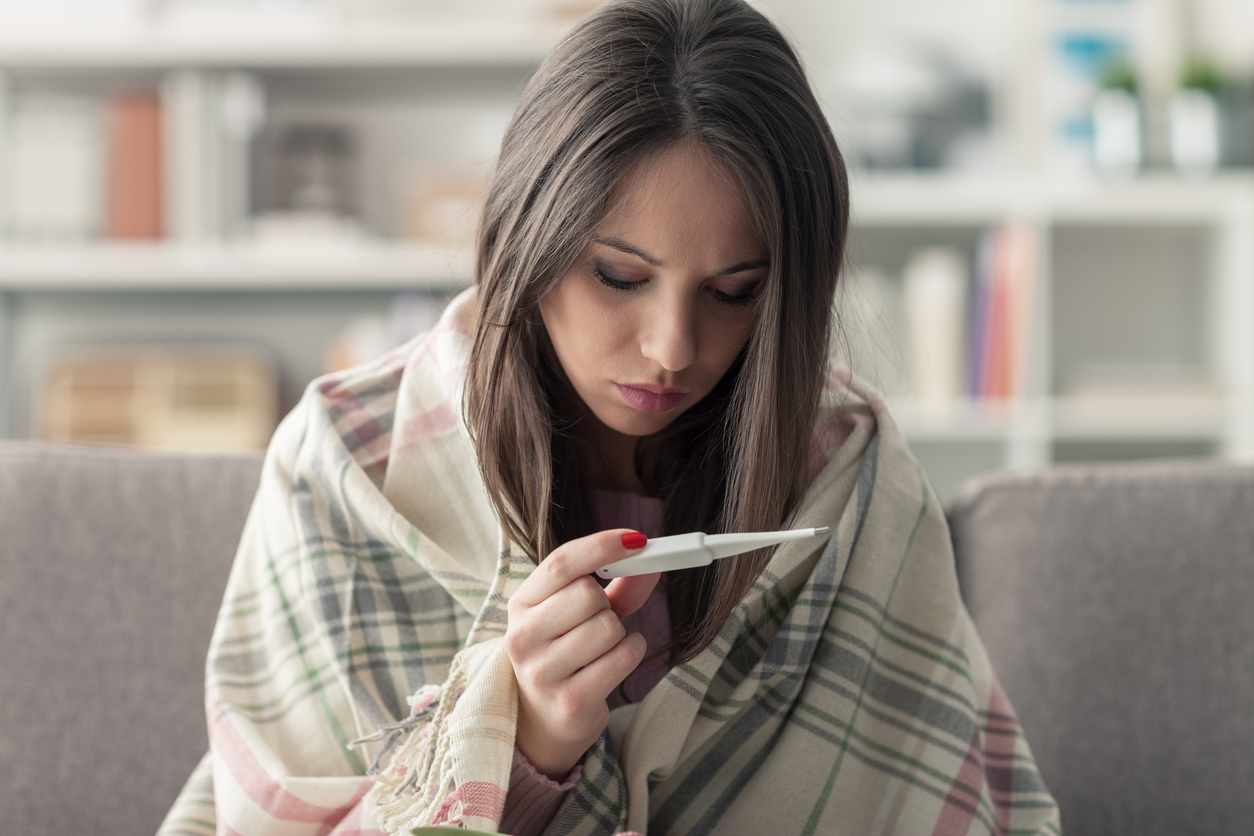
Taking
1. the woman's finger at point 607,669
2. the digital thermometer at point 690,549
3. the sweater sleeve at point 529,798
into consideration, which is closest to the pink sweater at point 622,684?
the sweater sleeve at point 529,798

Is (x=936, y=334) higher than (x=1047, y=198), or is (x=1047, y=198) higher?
(x=1047, y=198)

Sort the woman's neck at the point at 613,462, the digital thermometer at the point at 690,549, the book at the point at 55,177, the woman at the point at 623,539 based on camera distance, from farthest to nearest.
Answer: the book at the point at 55,177, the woman's neck at the point at 613,462, the woman at the point at 623,539, the digital thermometer at the point at 690,549

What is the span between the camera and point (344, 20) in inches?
81.2

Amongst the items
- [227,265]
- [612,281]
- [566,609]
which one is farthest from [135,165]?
[566,609]

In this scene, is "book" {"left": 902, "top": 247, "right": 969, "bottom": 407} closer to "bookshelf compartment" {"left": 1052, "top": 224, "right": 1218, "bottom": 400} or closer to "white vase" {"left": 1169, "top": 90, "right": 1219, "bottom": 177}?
"bookshelf compartment" {"left": 1052, "top": 224, "right": 1218, "bottom": 400}

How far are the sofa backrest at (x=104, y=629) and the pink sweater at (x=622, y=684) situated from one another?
15.7 inches

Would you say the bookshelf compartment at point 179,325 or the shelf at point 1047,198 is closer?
the shelf at point 1047,198

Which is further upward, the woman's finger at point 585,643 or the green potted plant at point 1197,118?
the green potted plant at point 1197,118

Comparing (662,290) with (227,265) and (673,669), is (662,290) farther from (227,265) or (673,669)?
(227,265)

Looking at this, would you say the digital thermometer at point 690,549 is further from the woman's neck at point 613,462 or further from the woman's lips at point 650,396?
the woman's neck at point 613,462

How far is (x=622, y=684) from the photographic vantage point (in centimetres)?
87

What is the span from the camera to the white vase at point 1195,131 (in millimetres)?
1935

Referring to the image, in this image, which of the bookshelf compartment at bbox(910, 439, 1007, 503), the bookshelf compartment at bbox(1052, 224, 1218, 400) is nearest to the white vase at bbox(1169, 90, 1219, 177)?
the bookshelf compartment at bbox(1052, 224, 1218, 400)

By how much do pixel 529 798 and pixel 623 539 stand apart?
0.25m
